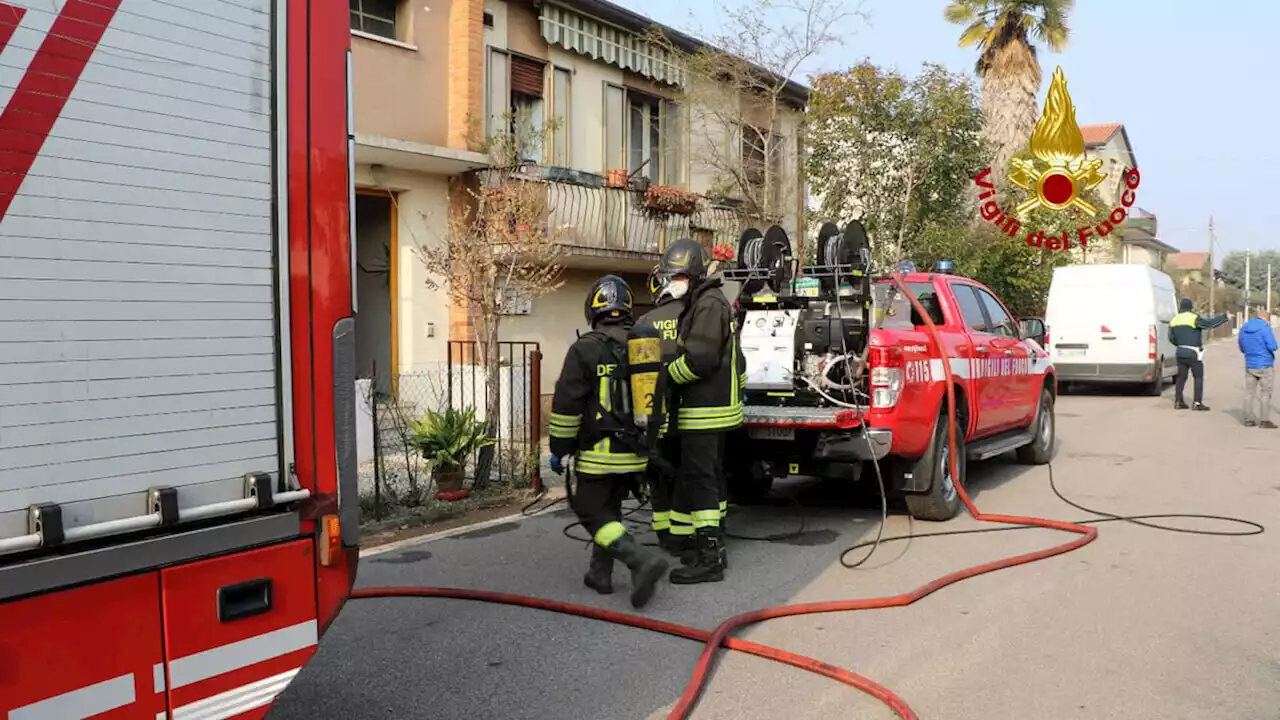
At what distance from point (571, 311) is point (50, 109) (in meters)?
12.1

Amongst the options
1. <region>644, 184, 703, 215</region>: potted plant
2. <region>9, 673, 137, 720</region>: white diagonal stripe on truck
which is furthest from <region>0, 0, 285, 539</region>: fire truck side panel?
<region>644, 184, 703, 215</region>: potted plant

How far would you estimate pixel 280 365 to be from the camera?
2736mm

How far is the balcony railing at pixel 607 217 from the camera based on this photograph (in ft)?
42.3

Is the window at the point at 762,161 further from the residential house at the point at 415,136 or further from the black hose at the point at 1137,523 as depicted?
the black hose at the point at 1137,523

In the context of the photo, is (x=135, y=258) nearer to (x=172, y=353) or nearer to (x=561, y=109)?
(x=172, y=353)

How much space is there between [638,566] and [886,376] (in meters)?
2.47

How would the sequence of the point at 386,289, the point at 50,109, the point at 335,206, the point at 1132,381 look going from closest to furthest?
the point at 50,109 → the point at 335,206 → the point at 386,289 → the point at 1132,381

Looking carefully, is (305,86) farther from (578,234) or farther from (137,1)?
(578,234)

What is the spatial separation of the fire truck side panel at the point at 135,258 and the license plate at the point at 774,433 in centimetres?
460

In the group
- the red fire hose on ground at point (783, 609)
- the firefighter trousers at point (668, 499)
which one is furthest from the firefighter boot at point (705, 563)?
the red fire hose on ground at point (783, 609)

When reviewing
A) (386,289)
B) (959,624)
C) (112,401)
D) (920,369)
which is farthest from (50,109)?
(386,289)

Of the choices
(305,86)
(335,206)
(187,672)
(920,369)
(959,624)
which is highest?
(305,86)

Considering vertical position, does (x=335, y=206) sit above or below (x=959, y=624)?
above

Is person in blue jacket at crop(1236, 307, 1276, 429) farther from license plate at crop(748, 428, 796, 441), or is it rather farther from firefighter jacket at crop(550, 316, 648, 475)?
firefighter jacket at crop(550, 316, 648, 475)
